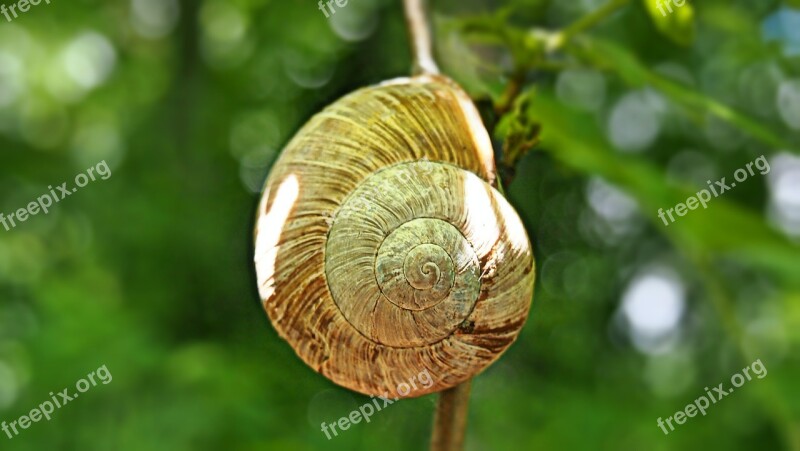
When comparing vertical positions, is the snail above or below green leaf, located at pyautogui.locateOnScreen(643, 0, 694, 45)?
above

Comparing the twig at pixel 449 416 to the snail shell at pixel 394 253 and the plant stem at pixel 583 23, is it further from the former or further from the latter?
the plant stem at pixel 583 23

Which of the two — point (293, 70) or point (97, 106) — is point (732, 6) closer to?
point (293, 70)

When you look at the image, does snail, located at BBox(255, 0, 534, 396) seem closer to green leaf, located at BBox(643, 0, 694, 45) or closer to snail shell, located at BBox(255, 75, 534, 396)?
snail shell, located at BBox(255, 75, 534, 396)

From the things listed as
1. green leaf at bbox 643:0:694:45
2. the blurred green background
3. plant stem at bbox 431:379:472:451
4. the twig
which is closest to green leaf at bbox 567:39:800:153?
the blurred green background

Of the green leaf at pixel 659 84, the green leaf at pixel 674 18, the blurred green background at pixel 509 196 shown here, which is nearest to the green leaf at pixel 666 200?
the blurred green background at pixel 509 196

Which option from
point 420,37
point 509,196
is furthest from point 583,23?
point 509,196

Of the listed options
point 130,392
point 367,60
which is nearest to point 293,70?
point 367,60
